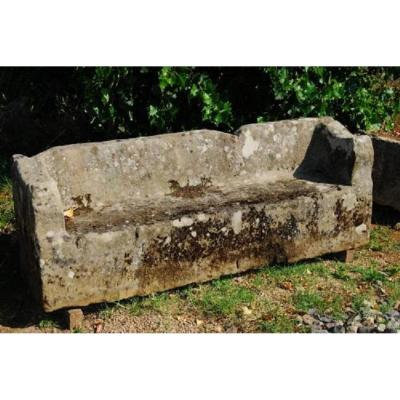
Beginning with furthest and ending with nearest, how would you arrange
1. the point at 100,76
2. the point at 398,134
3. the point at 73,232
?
the point at 398,134 < the point at 100,76 < the point at 73,232

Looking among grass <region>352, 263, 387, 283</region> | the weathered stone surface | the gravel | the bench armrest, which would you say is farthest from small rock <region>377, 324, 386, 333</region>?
the weathered stone surface

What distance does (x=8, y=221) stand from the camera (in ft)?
22.7

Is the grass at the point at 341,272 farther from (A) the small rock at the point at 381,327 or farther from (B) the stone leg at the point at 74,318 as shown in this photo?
(B) the stone leg at the point at 74,318

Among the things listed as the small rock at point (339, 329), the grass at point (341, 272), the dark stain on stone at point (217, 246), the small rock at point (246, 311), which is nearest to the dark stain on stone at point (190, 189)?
the dark stain on stone at point (217, 246)

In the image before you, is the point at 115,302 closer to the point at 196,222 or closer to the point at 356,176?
the point at 196,222

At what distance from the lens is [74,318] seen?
5355 mm

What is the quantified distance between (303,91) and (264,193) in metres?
1.84

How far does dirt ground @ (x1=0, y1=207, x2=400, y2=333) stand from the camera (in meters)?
5.45

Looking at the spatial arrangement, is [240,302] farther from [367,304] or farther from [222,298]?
[367,304]

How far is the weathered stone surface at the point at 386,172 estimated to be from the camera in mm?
7258

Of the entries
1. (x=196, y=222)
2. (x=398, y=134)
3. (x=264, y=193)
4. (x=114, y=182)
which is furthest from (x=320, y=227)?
(x=398, y=134)

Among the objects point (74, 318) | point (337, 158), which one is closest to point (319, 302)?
point (337, 158)

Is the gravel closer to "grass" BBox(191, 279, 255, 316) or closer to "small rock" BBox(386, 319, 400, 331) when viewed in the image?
"small rock" BBox(386, 319, 400, 331)

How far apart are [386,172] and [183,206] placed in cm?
244
